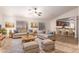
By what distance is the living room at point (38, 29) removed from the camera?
239 cm

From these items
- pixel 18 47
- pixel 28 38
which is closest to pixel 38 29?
pixel 28 38

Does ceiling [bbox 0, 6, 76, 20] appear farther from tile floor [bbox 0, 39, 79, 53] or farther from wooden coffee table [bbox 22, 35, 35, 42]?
tile floor [bbox 0, 39, 79, 53]

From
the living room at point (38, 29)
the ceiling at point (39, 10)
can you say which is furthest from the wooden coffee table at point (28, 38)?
the ceiling at point (39, 10)

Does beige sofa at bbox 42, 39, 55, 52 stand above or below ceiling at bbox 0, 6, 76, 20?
below

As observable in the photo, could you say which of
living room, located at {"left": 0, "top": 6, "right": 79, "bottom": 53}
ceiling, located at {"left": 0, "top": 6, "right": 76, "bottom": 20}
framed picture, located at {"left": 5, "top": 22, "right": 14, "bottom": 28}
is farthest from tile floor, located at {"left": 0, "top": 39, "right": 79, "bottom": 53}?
ceiling, located at {"left": 0, "top": 6, "right": 76, "bottom": 20}

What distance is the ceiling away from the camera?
2389mm

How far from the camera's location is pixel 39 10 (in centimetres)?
241

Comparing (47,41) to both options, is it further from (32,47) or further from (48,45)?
(32,47)

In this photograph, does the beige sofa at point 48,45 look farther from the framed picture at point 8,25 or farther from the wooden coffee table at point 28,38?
the framed picture at point 8,25

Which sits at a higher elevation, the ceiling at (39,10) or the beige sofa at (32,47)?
the ceiling at (39,10)
